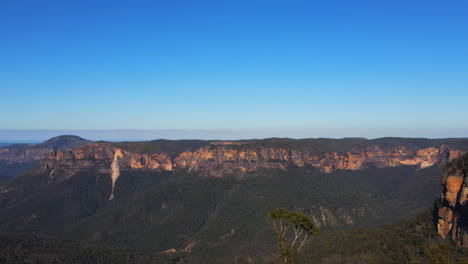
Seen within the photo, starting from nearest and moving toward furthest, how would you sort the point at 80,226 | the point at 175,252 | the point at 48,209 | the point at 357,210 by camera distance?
the point at 175,252 → the point at 357,210 → the point at 80,226 → the point at 48,209

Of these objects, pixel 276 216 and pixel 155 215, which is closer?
pixel 276 216

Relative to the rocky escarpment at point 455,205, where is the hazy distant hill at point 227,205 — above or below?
below

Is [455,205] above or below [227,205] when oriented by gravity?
above

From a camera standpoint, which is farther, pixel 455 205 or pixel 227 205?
pixel 227 205

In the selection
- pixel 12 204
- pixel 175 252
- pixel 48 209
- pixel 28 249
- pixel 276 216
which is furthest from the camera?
pixel 12 204

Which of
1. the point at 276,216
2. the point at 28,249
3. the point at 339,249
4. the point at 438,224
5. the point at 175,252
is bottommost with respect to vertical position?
the point at 175,252

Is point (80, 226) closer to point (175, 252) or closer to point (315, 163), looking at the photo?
point (175, 252)

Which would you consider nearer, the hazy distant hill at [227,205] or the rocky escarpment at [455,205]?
the rocky escarpment at [455,205]

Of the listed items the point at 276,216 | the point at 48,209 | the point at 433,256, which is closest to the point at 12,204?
the point at 48,209
